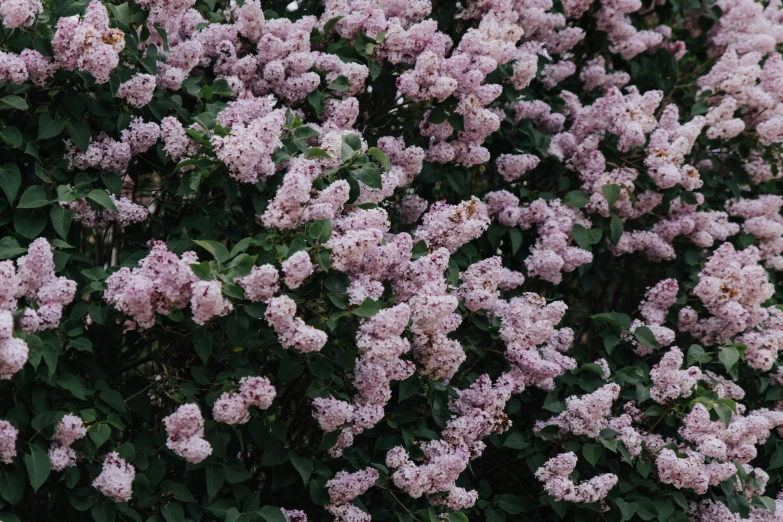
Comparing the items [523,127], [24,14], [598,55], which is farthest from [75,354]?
[598,55]

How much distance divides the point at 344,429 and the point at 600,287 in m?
2.08

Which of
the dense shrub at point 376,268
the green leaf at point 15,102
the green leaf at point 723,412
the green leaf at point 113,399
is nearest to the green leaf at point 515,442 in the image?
the dense shrub at point 376,268

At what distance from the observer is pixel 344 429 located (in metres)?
3.34

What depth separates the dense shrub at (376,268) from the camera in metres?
3.04

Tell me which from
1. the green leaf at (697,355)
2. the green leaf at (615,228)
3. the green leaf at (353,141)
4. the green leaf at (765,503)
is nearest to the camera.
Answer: the green leaf at (353,141)

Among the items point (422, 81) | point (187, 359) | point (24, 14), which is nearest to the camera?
point (24, 14)

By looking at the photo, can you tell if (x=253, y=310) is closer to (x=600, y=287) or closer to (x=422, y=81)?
(x=422, y=81)

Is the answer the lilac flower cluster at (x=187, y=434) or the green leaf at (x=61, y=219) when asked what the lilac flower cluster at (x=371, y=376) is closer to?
the lilac flower cluster at (x=187, y=434)

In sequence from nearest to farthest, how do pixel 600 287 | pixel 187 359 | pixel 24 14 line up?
pixel 24 14 → pixel 187 359 → pixel 600 287

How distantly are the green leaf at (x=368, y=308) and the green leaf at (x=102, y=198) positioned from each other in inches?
36.3

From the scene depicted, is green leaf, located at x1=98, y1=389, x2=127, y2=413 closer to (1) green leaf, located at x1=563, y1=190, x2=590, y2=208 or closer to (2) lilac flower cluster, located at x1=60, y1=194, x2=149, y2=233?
(2) lilac flower cluster, located at x1=60, y1=194, x2=149, y2=233

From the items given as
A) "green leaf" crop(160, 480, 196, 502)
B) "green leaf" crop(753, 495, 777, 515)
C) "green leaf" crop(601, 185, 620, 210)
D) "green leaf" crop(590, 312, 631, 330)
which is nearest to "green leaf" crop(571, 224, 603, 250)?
"green leaf" crop(601, 185, 620, 210)

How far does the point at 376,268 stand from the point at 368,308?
7.5 inches

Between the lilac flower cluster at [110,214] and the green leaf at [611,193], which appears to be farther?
the green leaf at [611,193]
